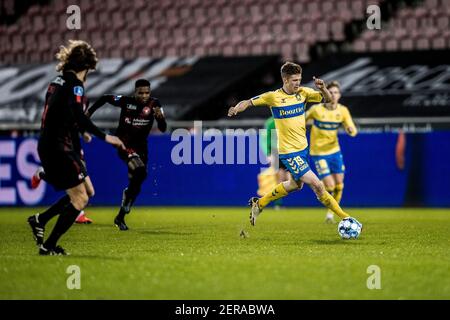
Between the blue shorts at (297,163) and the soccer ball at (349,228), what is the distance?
2.82ft

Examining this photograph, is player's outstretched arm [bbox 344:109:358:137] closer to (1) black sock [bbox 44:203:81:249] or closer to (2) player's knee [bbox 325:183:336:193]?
(2) player's knee [bbox 325:183:336:193]

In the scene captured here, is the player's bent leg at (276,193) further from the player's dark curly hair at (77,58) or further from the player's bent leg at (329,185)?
the player's dark curly hair at (77,58)

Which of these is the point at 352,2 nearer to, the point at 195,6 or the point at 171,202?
the point at 195,6

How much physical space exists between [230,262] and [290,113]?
359 cm

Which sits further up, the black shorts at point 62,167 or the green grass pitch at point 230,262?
the black shorts at point 62,167

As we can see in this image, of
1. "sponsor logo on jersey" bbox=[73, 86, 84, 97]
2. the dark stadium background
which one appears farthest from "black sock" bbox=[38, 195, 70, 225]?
the dark stadium background

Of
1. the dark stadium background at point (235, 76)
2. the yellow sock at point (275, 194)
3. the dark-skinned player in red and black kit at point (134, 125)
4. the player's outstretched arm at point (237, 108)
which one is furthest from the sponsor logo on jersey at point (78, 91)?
the dark stadium background at point (235, 76)

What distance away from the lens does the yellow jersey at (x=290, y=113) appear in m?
12.2

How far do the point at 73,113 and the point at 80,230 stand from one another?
489 cm

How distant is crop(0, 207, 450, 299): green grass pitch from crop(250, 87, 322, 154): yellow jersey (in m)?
1.24

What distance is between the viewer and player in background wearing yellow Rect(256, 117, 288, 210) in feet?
65.4

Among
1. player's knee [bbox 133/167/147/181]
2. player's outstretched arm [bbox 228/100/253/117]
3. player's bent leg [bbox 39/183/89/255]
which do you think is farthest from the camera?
player's knee [bbox 133/167/147/181]

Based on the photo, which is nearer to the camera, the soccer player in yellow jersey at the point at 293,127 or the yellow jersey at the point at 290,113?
the soccer player in yellow jersey at the point at 293,127
